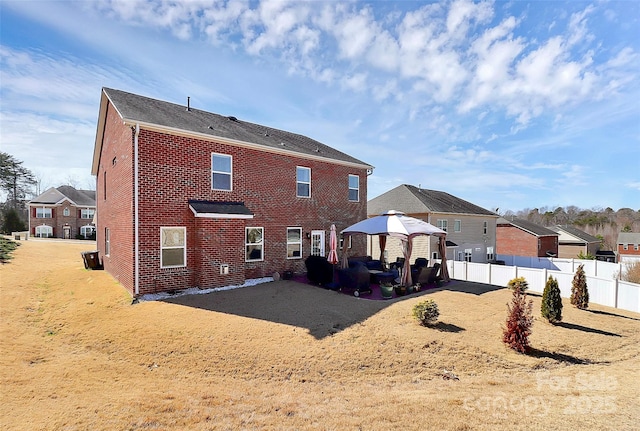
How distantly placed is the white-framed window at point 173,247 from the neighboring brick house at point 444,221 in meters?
13.2

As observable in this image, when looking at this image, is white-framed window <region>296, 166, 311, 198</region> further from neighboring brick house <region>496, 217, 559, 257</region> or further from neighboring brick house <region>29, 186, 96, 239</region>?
neighboring brick house <region>29, 186, 96, 239</region>

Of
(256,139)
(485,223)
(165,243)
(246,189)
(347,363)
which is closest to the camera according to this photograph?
(347,363)

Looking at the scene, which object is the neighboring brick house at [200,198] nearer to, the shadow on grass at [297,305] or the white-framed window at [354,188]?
the white-framed window at [354,188]

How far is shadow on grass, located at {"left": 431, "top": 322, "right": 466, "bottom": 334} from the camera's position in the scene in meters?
8.60

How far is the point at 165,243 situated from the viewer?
11.5 m

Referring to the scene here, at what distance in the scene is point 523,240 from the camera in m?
34.4

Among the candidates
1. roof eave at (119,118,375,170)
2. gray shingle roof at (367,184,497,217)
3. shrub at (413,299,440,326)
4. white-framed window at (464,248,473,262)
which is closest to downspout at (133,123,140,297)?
roof eave at (119,118,375,170)

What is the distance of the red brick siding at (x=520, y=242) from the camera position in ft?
110

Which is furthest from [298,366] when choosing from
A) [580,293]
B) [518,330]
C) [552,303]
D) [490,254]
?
[490,254]

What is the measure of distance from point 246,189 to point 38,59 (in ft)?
29.6

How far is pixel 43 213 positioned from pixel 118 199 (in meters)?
39.7

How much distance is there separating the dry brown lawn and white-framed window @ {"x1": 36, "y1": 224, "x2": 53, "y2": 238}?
38.3m

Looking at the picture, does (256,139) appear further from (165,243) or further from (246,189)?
(165,243)

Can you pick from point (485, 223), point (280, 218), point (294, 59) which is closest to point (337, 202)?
point (280, 218)
